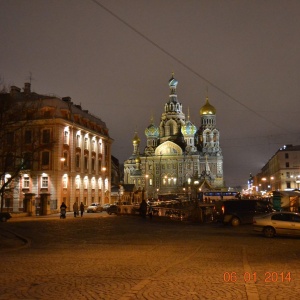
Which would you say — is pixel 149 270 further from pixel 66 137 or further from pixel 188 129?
pixel 188 129

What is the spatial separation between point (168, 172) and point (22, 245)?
10809 cm

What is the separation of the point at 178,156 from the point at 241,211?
93971mm

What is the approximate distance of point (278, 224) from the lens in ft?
70.6

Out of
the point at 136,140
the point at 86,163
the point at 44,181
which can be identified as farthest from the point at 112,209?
the point at 136,140

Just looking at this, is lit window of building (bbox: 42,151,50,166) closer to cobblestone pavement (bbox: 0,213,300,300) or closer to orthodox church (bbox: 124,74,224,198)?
cobblestone pavement (bbox: 0,213,300,300)

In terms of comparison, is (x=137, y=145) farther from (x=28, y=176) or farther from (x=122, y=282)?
(x=122, y=282)

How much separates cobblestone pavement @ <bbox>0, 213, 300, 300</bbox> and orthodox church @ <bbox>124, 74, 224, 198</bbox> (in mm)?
99512

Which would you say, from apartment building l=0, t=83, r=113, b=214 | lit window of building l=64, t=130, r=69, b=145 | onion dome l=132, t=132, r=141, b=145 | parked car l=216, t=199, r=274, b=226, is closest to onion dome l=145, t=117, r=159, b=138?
onion dome l=132, t=132, r=141, b=145

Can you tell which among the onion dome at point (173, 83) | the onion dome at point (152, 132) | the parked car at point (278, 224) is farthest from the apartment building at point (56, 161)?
the onion dome at point (173, 83)

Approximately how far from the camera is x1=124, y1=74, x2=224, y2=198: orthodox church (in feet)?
406

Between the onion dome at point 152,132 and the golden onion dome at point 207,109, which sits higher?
the golden onion dome at point 207,109
